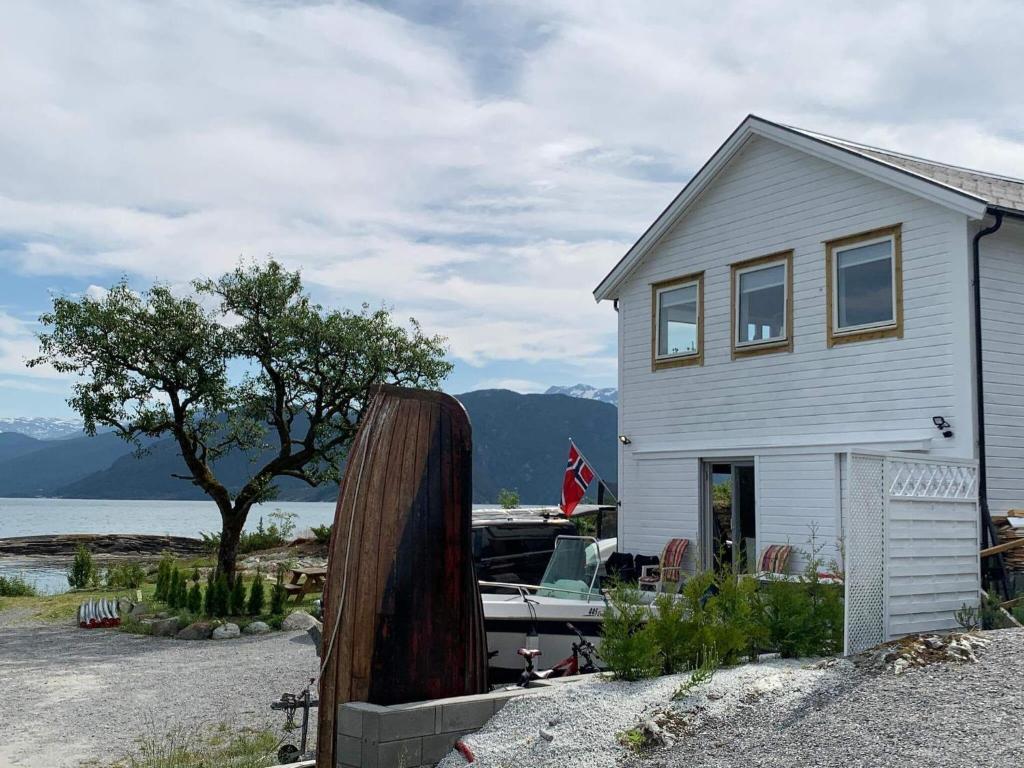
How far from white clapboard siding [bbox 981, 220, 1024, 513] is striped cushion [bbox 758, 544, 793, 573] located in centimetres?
283

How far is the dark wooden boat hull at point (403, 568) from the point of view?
7.38m

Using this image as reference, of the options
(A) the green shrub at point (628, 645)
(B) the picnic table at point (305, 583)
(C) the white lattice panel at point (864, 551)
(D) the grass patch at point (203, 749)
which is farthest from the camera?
(B) the picnic table at point (305, 583)

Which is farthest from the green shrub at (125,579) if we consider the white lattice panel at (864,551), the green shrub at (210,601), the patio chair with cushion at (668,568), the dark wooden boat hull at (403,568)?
the white lattice panel at (864,551)

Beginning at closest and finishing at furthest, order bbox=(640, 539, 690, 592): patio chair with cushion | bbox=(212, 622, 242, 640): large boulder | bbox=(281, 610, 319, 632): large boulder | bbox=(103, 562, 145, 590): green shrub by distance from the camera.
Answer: bbox=(640, 539, 690, 592): patio chair with cushion → bbox=(212, 622, 242, 640): large boulder → bbox=(281, 610, 319, 632): large boulder → bbox=(103, 562, 145, 590): green shrub

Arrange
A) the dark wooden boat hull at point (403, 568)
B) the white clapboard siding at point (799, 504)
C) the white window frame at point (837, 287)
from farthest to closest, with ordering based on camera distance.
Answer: the white clapboard siding at point (799, 504)
the white window frame at point (837, 287)
the dark wooden boat hull at point (403, 568)

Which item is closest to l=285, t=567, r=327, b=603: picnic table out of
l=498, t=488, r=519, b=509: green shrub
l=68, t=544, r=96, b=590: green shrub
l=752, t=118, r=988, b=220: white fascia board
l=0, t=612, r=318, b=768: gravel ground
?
l=0, t=612, r=318, b=768: gravel ground

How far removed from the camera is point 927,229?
13195 millimetres

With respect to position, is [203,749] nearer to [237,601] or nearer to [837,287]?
[237,601]

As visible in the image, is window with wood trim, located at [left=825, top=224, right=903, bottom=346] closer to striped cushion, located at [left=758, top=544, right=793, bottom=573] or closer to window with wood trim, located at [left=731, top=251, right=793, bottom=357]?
window with wood trim, located at [left=731, top=251, right=793, bottom=357]

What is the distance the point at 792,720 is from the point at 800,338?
8.89 meters

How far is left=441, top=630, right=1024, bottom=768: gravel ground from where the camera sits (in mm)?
5973

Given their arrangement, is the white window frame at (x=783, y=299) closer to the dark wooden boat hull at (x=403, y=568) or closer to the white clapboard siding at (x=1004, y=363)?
the white clapboard siding at (x=1004, y=363)

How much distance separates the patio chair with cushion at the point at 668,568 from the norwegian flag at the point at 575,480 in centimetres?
204

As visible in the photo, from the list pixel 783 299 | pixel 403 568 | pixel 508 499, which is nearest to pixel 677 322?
pixel 783 299
